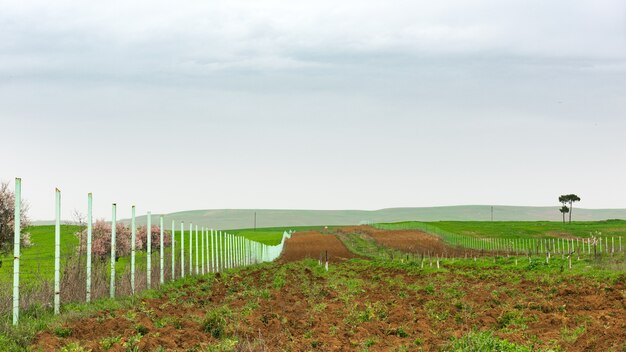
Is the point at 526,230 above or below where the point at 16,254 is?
below

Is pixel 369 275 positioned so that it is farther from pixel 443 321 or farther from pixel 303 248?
pixel 303 248

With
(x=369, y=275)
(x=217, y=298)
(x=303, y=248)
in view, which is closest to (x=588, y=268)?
(x=369, y=275)

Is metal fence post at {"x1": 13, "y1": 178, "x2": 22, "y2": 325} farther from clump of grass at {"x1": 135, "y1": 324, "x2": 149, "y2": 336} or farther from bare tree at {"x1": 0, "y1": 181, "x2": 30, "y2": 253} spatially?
bare tree at {"x1": 0, "y1": 181, "x2": 30, "y2": 253}

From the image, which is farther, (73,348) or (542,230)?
(542,230)

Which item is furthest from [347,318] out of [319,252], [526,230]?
[526,230]

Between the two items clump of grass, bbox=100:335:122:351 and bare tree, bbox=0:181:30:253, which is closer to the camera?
clump of grass, bbox=100:335:122:351

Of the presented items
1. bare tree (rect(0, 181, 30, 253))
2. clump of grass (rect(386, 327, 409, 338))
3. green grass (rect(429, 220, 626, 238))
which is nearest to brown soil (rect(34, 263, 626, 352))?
clump of grass (rect(386, 327, 409, 338))

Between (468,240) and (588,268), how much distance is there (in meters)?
42.0

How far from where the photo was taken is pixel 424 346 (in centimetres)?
1314

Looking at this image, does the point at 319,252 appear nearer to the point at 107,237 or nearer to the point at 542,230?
the point at 107,237

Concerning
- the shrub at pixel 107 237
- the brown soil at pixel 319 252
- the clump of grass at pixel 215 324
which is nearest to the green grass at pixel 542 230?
the brown soil at pixel 319 252

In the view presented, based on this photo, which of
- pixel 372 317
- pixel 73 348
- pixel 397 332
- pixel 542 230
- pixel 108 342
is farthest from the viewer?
pixel 542 230

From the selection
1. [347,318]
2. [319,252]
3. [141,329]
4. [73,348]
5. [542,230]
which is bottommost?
[319,252]

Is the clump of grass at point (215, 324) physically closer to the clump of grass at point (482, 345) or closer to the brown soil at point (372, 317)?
the brown soil at point (372, 317)
